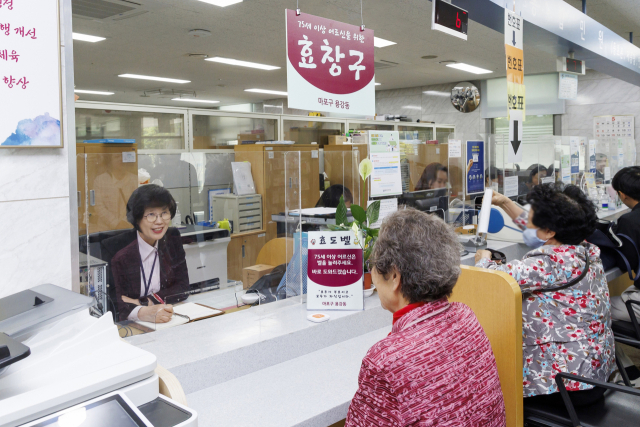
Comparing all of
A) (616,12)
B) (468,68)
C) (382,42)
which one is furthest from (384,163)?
(468,68)

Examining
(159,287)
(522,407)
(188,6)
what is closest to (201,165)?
(188,6)

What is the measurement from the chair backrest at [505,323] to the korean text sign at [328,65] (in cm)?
88

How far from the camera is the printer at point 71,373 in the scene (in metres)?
0.80

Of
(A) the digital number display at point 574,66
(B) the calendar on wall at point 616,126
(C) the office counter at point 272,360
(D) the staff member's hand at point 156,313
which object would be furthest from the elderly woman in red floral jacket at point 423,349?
(B) the calendar on wall at point 616,126

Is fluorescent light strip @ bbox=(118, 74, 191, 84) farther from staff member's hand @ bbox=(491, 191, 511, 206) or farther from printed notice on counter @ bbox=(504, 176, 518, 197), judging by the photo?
staff member's hand @ bbox=(491, 191, 511, 206)

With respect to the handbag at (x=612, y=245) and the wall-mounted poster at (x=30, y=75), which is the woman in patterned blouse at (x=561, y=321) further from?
the wall-mounted poster at (x=30, y=75)

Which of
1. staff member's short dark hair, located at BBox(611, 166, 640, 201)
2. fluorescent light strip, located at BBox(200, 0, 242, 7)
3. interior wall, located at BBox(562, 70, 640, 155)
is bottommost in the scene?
staff member's short dark hair, located at BBox(611, 166, 640, 201)

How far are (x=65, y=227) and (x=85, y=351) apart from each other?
580mm

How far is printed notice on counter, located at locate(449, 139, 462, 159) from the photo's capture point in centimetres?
371

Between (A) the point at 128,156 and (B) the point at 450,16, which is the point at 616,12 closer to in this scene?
(B) the point at 450,16

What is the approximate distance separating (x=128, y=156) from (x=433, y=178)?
2.16 m

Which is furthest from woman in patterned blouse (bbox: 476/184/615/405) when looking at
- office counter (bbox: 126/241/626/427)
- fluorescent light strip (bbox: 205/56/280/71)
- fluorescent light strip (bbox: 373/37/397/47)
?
fluorescent light strip (bbox: 205/56/280/71)

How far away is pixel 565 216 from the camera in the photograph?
1.94 m

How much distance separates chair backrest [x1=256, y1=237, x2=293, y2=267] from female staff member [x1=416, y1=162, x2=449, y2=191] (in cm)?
159
